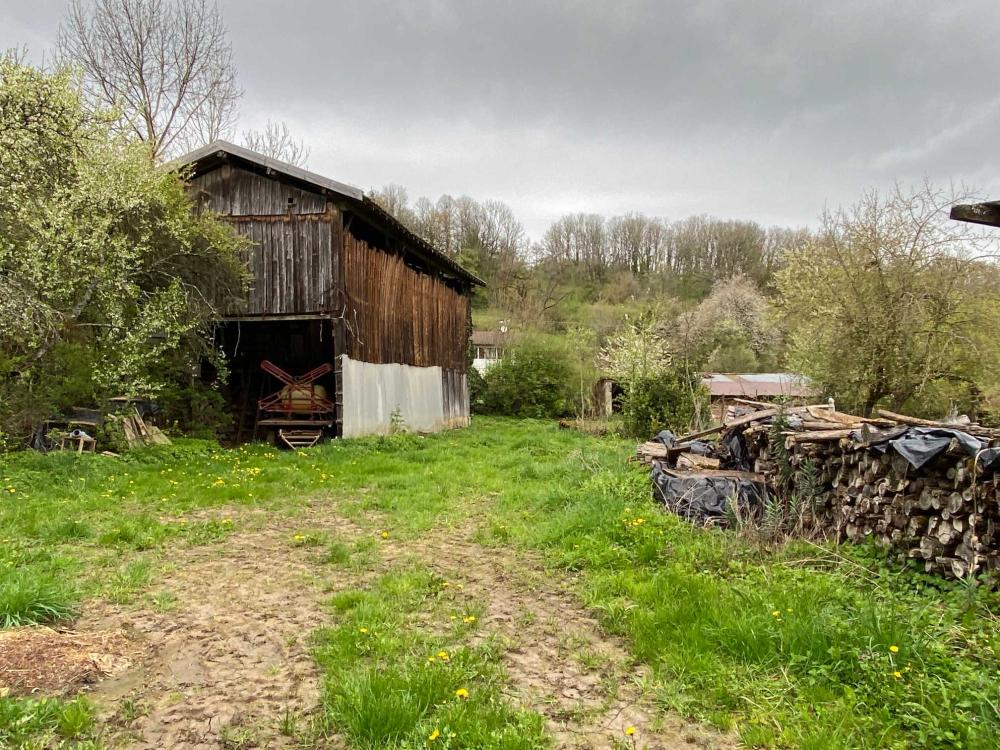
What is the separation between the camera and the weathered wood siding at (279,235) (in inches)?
518

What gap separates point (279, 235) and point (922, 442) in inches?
498

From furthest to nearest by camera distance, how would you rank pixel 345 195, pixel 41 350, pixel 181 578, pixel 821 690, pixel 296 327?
pixel 296 327 < pixel 345 195 < pixel 41 350 < pixel 181 578 < pixel 821 690

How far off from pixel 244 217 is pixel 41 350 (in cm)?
553

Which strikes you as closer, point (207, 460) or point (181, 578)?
point (181, 578)

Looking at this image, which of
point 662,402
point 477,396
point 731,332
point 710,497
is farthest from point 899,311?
point 731,332

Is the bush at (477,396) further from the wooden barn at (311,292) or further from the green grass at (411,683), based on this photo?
the green grass at (411,683)

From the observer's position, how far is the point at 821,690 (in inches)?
115

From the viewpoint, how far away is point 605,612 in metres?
4.16

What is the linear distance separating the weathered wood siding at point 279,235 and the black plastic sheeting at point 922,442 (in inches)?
429

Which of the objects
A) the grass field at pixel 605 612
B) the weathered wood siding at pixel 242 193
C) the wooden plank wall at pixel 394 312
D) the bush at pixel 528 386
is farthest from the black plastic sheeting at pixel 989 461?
the bush at pixel 528 386

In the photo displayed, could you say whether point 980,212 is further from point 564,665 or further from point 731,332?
point 731,332

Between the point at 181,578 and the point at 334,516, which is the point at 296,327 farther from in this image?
the point at 181,578

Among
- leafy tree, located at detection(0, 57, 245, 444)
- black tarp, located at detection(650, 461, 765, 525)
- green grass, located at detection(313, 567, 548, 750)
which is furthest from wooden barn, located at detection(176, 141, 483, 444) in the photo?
green grass, located at detection(313, 567, 548, 750)

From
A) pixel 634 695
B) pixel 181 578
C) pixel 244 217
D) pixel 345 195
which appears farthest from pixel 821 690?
pixel 244 217
